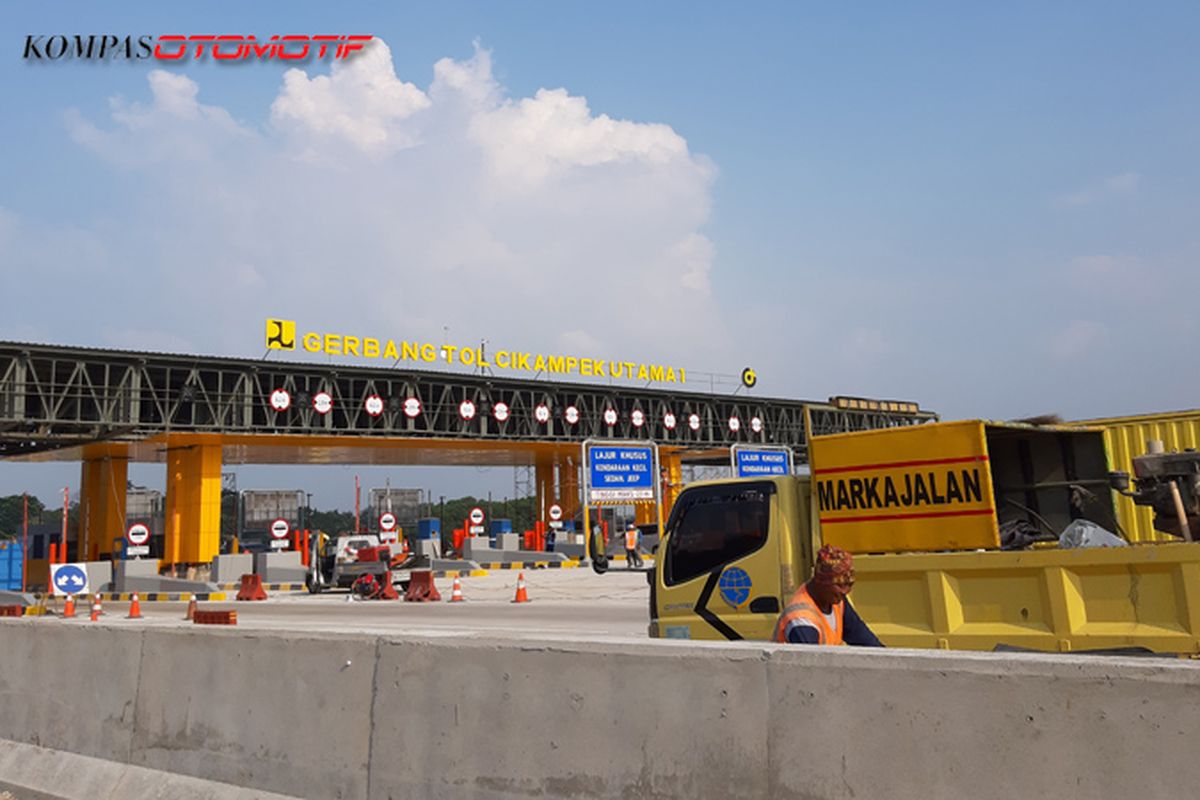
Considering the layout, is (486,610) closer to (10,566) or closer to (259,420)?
(10,566)

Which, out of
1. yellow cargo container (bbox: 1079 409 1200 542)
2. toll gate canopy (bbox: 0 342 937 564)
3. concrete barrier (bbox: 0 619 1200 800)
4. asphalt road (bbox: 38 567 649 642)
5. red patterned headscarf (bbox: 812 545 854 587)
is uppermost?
toll gate canopy (bbox: 0 342 937 564)

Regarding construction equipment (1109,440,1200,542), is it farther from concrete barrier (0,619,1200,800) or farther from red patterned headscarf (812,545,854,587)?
concrete barrier (0,619,1200,800)

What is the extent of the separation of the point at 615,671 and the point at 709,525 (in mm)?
3989

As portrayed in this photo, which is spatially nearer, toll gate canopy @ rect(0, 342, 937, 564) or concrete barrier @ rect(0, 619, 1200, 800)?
concrete barrier @ rect(0, 619, 1200, 800)

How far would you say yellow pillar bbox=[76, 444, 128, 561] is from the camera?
44.3 meters

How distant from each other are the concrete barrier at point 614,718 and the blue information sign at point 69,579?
57.1 feet

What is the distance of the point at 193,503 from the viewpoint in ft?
136

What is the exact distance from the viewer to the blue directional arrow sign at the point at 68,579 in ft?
73.6

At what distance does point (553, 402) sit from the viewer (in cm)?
5325

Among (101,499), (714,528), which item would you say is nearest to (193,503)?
(101,499)

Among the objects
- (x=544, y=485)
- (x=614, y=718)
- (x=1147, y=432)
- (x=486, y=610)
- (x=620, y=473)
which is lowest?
(x=486, y=610)

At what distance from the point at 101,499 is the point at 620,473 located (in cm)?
2538

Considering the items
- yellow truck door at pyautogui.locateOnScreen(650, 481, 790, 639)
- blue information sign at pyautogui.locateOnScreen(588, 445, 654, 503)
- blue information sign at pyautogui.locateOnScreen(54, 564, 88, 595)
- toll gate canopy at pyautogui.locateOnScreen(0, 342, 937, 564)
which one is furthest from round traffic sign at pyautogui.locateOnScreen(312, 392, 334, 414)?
yellow truck door at pyautogui.locateOnScreen(650, 481, 790, 639)

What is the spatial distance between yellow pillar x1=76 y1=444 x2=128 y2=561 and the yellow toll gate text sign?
137 ft
